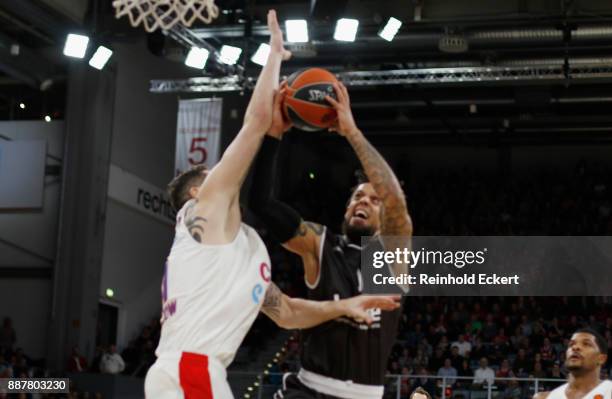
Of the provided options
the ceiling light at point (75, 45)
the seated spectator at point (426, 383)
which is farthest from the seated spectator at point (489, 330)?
the ceiling light at point (75, 45)

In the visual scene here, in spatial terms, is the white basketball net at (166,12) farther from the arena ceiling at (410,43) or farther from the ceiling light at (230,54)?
the ceiling light at (230,54)

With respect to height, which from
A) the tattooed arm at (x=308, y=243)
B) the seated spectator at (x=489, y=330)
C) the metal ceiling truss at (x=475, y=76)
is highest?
the metal ceiling truss at (x=475, y=76)

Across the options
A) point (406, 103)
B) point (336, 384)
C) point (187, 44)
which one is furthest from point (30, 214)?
point (336, 384)

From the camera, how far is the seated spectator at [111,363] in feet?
66.2

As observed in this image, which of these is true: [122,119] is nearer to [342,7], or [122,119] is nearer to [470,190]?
[342,7]

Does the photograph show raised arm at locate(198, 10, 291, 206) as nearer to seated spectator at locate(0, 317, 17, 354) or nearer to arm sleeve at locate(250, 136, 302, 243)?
arm sleeve at locate(250, 136, 302, 243)

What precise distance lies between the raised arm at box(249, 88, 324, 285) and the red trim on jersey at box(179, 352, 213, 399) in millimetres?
866

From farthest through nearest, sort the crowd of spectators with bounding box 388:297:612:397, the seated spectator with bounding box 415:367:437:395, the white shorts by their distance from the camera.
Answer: the crowd of spectators with bounding box 388:297:612:397
the seated spectator with bounding box 415:367:437:395
the white shorts

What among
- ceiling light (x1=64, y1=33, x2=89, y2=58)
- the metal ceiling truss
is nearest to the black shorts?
ceiling light (x1=64, y1=33, x2=89, y2=58)

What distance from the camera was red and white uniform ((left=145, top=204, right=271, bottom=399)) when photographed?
174 inches

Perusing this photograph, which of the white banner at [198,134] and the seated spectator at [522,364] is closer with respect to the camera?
the seated spectator at [522,364]

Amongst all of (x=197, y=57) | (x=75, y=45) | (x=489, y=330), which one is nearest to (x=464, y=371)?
(x=489, y=330)

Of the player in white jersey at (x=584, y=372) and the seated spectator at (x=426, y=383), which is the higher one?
the seated spectator at (x=426, y=383)

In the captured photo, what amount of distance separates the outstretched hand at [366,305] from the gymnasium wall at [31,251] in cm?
1770
